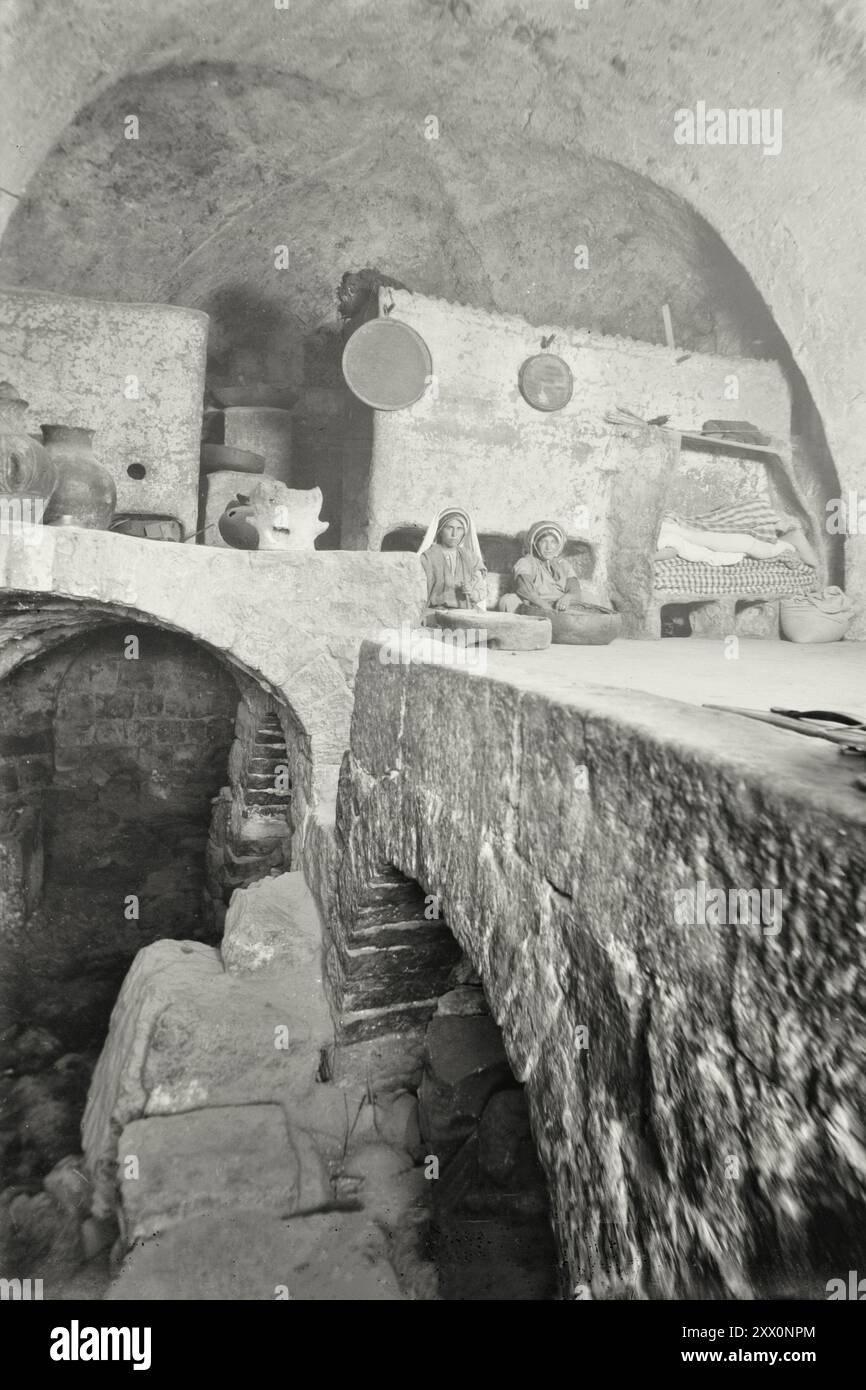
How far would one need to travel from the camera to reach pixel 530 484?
25.4 ft

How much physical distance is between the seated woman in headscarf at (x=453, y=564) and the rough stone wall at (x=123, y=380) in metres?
2.56

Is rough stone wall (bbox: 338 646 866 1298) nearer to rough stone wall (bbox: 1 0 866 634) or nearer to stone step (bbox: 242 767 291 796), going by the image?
stone step (bbox: 242 767 291 796)

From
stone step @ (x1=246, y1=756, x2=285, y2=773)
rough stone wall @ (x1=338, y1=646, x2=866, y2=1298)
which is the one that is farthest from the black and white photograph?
stone step @ (x1=246, y1=756, x2=285, y2=773)

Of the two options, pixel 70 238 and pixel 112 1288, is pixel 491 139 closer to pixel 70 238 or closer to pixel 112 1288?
pixel 70 238

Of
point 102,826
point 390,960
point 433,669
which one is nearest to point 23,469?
point 433,669

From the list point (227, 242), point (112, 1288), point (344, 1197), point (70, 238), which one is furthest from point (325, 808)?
point (227, 242)

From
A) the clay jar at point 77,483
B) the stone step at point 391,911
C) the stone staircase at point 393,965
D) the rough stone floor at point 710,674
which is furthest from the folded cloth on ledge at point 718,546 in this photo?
the stone step at point 391,911

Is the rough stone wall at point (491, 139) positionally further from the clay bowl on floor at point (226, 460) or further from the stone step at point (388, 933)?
the stone step at point (388, 933)

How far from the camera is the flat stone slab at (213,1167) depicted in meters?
2.64

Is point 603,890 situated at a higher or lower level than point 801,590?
lower

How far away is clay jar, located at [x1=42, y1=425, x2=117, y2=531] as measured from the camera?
4.48 m

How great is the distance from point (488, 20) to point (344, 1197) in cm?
846

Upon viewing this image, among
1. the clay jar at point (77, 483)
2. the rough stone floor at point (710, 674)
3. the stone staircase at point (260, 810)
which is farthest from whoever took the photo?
the stone staircase at point (260, 810)
